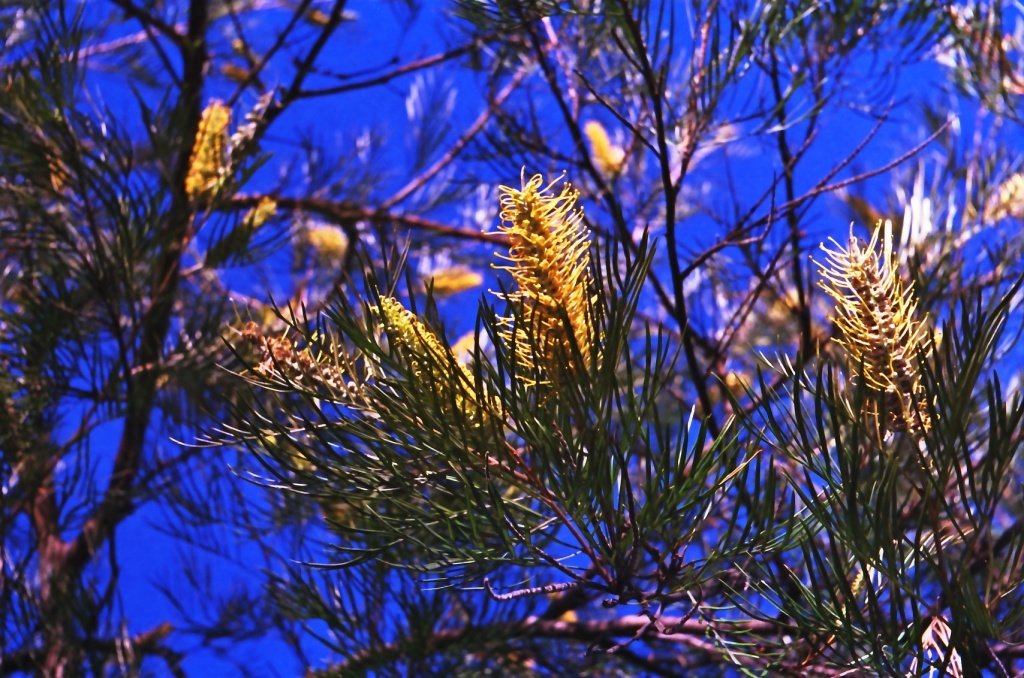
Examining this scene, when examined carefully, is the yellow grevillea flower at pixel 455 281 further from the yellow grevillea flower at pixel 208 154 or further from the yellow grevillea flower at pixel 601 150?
the yellow grevillea flower at pixel 208 154

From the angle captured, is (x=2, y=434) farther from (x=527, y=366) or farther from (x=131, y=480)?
(x=527, y=366)

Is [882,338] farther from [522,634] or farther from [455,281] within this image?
[455,281]

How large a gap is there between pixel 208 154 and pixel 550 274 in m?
0.40

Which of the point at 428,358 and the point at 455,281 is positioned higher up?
the point at 455,281

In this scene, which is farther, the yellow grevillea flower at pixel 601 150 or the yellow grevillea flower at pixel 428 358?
the yellow grevillea flower at pixel 601 150

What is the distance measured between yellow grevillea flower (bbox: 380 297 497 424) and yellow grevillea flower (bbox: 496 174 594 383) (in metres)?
0.01

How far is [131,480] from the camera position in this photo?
2.56 ft

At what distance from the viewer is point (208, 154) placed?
1.75 ft

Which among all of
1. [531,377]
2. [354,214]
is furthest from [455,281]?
[531,377]

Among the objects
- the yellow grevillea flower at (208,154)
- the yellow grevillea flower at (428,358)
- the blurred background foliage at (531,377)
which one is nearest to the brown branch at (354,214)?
the blurred background foliage at (531,377)

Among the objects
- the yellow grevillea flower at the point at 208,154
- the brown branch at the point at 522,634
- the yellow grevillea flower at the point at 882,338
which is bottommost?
the yellow grevillea flower at the point at 882,338

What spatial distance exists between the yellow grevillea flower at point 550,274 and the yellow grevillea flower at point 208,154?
38 centimetres

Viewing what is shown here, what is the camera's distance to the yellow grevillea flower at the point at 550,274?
0.19 m

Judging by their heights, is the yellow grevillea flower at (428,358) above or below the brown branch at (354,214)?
below
